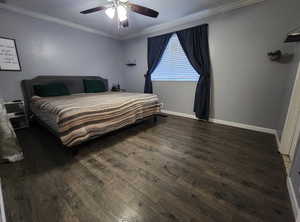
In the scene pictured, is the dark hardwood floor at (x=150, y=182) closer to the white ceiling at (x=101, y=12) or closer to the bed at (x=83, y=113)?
the bed at (x=83, y=113)

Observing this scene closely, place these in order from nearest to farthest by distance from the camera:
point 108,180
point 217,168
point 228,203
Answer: point 228,203 → point 108,180 → point 217,168

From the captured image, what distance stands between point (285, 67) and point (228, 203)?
8.42 ft

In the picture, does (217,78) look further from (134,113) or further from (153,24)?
(153,24)

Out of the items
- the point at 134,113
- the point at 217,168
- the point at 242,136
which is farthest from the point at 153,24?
the point at 217,168

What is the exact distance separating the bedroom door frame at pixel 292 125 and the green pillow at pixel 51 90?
4.39 meters

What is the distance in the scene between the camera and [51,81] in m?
3.38

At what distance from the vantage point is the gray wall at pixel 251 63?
7.59ft

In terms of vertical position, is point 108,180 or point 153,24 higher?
point 153,24

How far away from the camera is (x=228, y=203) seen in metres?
1.18

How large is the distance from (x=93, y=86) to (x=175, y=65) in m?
2.49

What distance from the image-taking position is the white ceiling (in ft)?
8.55

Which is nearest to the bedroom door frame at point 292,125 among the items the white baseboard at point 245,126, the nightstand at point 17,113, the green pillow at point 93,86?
the white baseboard at point 245,126

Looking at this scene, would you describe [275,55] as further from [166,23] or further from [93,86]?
[93,86]

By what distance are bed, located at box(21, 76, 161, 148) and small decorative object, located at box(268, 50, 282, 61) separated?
2297mm
